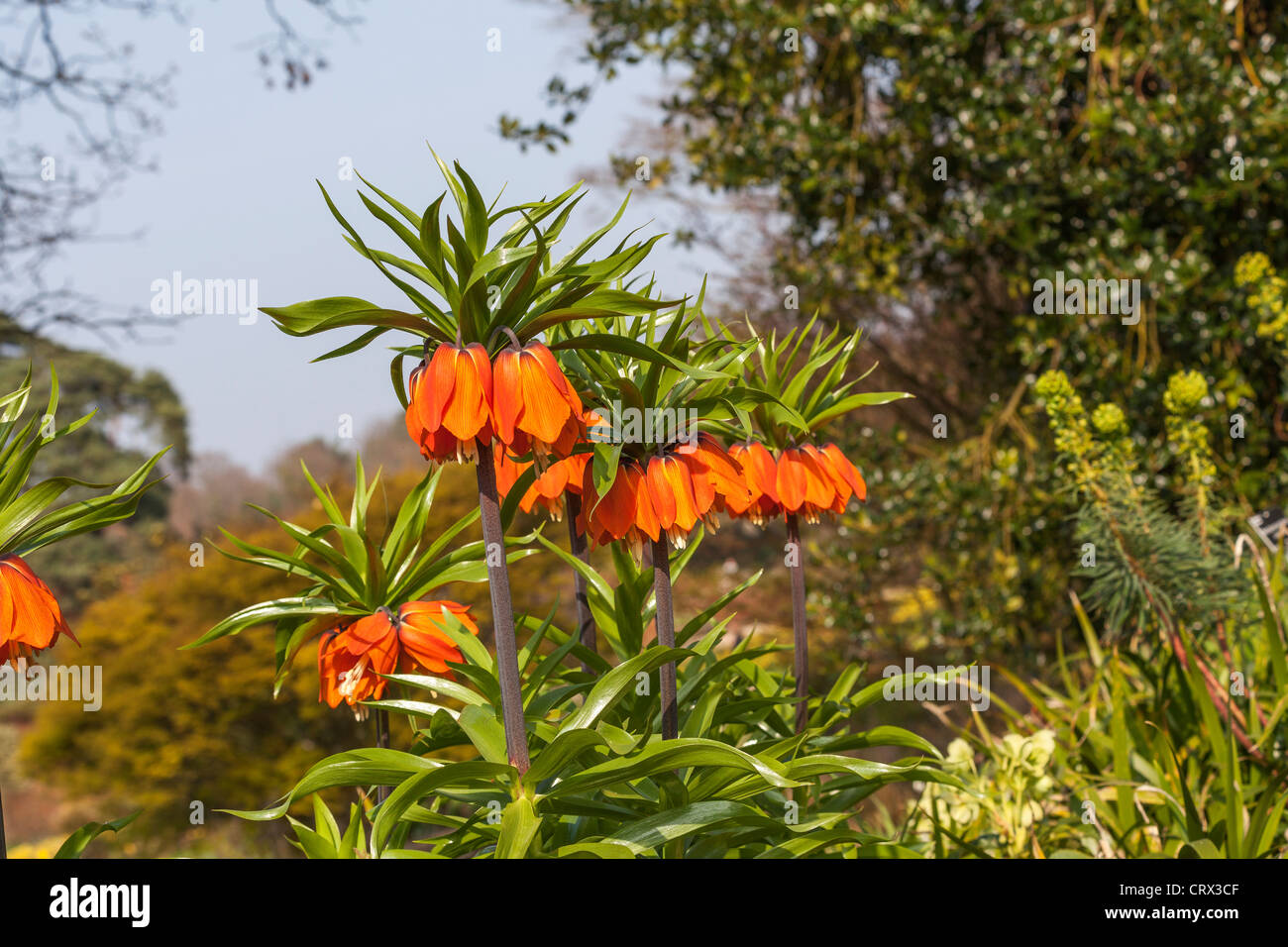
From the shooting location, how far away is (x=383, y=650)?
4.57ft

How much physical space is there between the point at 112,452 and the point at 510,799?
15826mm

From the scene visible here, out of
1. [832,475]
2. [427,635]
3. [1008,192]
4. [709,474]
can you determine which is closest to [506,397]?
[709,474]

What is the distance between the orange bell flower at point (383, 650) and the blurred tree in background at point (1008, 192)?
8.46ft

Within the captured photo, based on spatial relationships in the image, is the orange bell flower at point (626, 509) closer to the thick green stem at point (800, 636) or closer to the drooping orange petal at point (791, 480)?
the drooping orange petal at point (791, 480)

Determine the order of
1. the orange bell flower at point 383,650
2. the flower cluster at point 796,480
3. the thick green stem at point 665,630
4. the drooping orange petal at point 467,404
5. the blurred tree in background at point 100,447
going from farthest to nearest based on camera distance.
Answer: the blurred tree in background at point 100,447
the flower cluster at point 796,480
the orange bell flower at point 383,650
the thick green stem at point 665,630
the drooping orange petal at point 467,404

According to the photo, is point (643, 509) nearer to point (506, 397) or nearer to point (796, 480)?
point (506, 397)

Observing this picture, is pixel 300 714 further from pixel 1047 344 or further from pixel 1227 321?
pixel 1227 321

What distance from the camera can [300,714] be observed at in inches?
265

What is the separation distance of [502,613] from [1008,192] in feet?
11.9

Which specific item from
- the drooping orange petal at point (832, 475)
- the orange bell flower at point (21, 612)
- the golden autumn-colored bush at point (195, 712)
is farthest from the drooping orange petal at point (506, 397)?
the golden autumn-colored bush at point (195, 712)

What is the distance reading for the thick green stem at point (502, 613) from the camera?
105 centimetres

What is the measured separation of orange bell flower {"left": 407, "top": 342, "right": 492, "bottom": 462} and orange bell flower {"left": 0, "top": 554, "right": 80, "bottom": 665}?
1.63ft

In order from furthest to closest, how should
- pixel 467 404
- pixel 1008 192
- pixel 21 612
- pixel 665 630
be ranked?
pixel 1008 192
pixel 665 630
pixel 21 612
pixel 467 404
